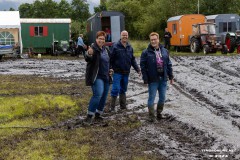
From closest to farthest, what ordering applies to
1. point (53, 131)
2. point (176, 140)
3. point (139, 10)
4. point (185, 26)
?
point (176, 140) < point (53, 131) < point (185, 26) < point (139, 10)

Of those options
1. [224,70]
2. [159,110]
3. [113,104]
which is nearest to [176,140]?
[159,110]

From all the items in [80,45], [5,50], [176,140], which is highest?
[80,45]

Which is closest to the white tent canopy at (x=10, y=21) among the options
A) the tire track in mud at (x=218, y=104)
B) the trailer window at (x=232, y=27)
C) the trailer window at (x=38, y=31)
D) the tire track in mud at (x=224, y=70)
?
the trailer window at (x=38, y=31)

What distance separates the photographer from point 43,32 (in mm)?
36375

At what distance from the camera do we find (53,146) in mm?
7406

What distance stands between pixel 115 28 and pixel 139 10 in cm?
3159

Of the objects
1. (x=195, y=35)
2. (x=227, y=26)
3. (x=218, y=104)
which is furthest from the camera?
(x=227, y=26)

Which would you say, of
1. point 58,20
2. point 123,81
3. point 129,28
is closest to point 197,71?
point 123,81

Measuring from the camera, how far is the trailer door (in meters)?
32.0

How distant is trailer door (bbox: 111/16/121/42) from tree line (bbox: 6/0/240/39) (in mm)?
14778

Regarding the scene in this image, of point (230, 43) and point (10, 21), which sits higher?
point (10, 21)

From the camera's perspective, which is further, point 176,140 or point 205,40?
point 205,40

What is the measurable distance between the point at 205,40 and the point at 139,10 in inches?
1289

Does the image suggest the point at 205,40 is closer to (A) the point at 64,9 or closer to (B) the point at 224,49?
(B) the point at 224,49
